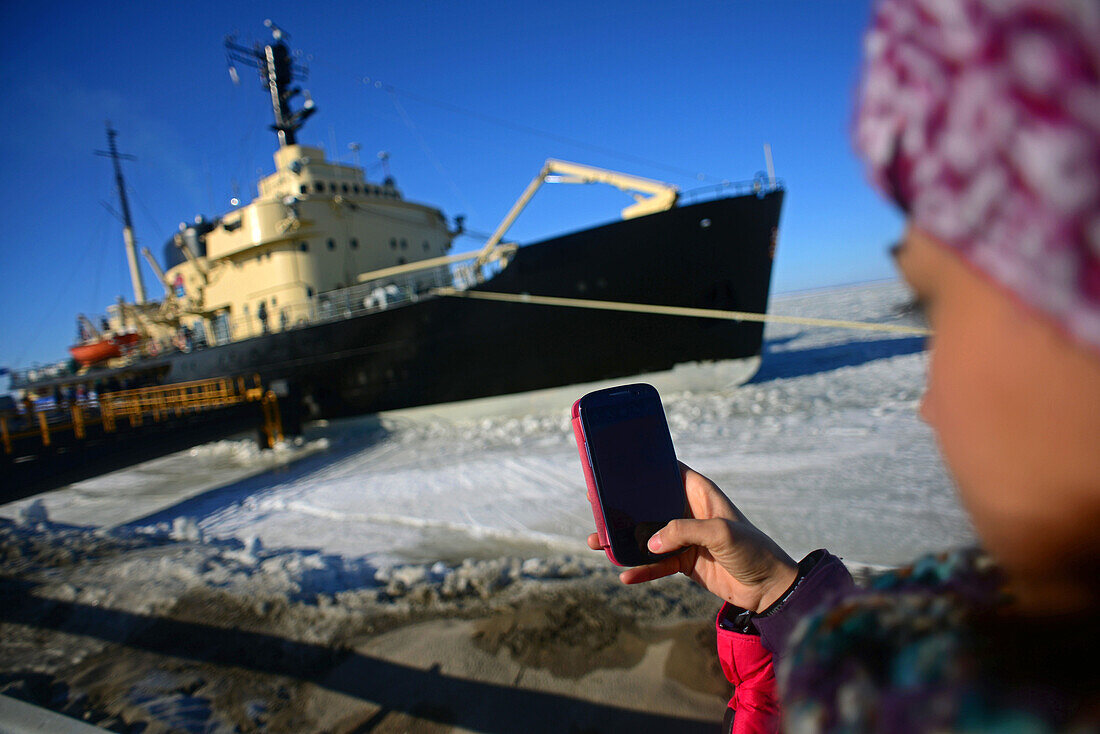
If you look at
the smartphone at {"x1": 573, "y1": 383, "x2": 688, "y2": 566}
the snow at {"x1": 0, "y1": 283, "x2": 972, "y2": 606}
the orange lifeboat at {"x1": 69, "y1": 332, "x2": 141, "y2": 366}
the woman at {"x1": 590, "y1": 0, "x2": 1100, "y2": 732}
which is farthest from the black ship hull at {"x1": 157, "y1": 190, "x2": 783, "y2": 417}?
the orange lifeboat at {"x1": 69, "y1": 332, "x2": 141, "y2": 366}

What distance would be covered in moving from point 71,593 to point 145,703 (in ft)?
8.21

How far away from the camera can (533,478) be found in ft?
21.9

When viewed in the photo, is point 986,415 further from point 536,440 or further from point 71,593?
point 536,440

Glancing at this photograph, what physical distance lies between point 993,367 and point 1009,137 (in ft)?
0.60

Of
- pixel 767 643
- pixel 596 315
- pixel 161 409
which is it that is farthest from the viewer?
pixel 161 409

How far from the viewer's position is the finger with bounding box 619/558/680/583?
140 cm

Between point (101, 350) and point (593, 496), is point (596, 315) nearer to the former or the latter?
point (593, 496)

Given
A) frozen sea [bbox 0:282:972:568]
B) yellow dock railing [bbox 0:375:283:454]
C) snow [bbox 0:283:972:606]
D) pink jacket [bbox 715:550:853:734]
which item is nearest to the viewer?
pink jacket [bbox 715:550:853:734]

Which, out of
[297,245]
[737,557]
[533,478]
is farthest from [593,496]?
[297,245]

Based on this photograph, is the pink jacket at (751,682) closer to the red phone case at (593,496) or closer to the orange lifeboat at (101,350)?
the red phone case at (593,496)

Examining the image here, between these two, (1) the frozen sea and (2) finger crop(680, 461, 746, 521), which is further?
(1) the frozen sea

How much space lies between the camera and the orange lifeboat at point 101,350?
16391 millimetres

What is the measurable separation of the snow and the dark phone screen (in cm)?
77

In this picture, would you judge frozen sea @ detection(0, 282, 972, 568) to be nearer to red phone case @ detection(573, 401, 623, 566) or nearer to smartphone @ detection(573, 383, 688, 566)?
smartphone @ detection(573, 383, 688, 566)
